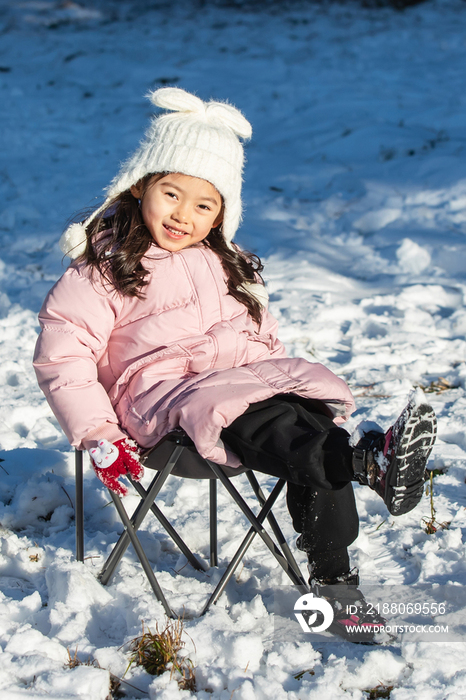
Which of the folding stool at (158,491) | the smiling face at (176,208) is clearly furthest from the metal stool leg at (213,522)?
the smiling face at (176,208)

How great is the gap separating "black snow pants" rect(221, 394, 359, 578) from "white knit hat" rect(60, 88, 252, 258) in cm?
77

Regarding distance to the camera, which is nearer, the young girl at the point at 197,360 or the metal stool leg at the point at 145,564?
the young girl at the point at 197,360

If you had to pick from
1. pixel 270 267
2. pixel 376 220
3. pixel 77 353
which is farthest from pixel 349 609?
pixel 376 220

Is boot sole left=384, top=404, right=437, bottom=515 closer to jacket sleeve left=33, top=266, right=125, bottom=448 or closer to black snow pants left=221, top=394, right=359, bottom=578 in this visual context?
black snow pants left=221, top=394, right=359, bottom=578

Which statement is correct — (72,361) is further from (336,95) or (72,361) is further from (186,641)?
(336,95)

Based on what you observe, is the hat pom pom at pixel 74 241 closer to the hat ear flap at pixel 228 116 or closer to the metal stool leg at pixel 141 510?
the hat ear flap at pixel 228 116

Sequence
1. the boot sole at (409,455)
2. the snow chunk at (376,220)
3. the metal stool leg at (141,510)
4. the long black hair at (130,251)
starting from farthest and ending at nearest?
the snow chunk at (376,220), the long black hair at (130,251), the metal stool leg at (141,510), the boot sole at (409,455)

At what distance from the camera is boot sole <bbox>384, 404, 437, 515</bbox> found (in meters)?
1.70

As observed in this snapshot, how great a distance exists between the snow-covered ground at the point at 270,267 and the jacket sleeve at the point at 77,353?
1.54 feet

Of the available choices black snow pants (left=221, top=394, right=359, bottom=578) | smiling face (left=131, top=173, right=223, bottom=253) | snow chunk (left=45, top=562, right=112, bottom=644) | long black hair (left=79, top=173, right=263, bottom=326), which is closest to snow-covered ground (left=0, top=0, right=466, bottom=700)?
snow chunk (left=45, top=562, right=112, bottom=644)

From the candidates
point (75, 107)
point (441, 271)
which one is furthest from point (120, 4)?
point (441, 271)

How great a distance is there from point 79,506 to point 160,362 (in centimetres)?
53

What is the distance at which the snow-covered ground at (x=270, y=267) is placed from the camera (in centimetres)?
188

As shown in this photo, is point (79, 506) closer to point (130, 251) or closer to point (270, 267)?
point (130, 251)
